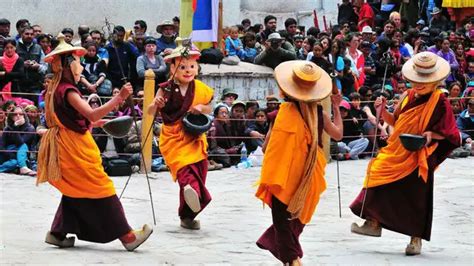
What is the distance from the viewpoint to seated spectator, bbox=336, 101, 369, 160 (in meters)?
16.1

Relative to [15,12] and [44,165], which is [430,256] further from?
[15,12]

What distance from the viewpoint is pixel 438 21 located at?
2136 centimetres

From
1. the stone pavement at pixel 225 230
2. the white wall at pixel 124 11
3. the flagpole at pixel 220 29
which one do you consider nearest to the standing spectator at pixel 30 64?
the stone pavement at pixel 225 230

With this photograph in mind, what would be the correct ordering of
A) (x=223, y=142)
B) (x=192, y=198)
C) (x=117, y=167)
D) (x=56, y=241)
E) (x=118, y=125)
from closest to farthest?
(x=118, y=125) → (x=56, y=241) → (x=192, y=198) → (x=117, y=167) → (x=223, y=142)

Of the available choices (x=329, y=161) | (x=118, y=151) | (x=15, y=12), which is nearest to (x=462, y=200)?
(x=329, y=161)

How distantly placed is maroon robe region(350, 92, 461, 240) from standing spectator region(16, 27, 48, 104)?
19.1ft

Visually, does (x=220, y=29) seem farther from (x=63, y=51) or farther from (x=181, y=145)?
(x=63, y=51)

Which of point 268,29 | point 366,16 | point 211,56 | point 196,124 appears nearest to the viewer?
point 196,124

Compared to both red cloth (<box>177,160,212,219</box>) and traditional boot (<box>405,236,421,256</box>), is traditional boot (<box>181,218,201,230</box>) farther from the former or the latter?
traditional boot (<box>405,236,421,256</box>)

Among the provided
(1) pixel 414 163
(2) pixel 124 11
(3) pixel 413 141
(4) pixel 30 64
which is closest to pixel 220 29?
(2) pixel 124 11

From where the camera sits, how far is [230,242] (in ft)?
35.3

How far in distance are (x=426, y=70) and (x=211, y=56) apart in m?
7.06

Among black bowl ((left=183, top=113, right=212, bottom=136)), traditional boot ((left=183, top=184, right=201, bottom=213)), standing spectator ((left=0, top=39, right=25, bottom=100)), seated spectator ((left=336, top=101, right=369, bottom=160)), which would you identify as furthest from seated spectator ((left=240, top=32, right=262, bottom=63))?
traditional boot ((left=183, top=184, right=201, bottom=213))

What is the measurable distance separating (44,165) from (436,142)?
3.06 m
